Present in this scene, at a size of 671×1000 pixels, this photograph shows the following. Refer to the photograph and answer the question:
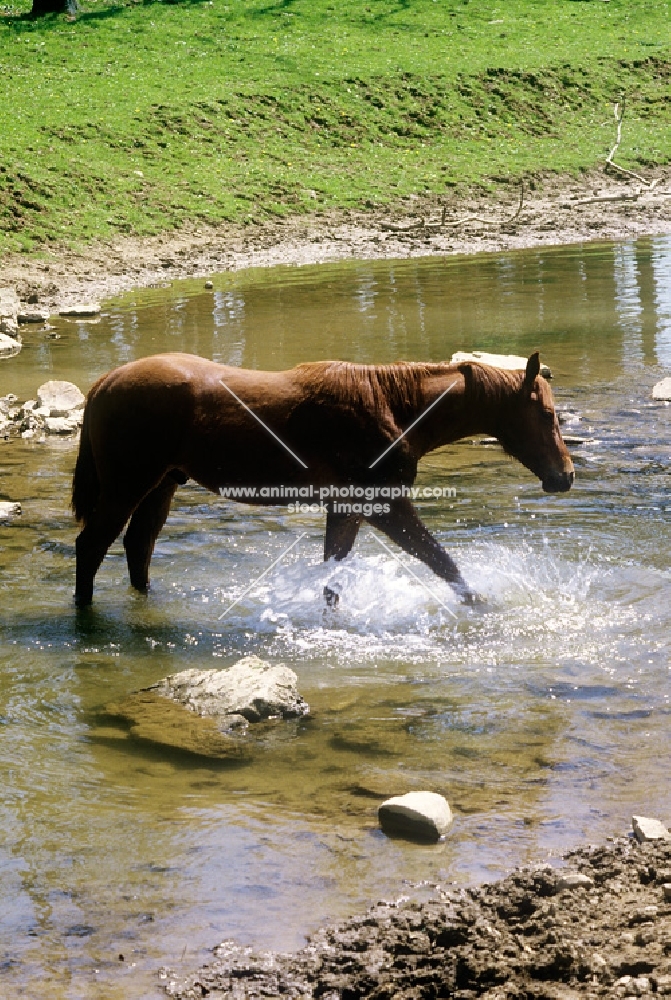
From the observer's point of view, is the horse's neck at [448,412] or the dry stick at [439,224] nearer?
the horse's neck at [448,412]

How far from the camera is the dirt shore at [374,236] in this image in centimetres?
2039

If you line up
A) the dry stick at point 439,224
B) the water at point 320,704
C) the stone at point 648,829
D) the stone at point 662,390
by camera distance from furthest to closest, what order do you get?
the dry stick at point 439,224 < the stone at point 662,390 < the stone at point 648,829 < the water at point 320,704

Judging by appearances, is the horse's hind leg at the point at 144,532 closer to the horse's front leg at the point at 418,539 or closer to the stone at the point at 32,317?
the horse's front leg at the point at 418,539

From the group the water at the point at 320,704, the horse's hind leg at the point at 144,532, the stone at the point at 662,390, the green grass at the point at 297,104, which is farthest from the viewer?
the green grass at the point at 297,104

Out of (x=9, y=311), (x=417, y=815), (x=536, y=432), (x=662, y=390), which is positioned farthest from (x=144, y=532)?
(x=9, y=311)

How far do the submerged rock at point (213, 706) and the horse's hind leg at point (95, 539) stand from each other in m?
1.65

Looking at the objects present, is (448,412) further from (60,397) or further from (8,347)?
(8,347)

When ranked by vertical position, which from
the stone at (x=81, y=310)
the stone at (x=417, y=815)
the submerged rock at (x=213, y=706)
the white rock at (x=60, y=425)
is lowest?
the stone at (x=81, y=310)

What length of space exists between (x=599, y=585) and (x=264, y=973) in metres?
4.34

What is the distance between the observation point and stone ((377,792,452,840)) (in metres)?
4.79

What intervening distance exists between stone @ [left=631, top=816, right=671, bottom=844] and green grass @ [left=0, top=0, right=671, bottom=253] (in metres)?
17.8

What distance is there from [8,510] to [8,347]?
7.11 m

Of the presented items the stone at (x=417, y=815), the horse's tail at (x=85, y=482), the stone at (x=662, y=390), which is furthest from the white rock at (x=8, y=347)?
the stone at (x=417, y=815)

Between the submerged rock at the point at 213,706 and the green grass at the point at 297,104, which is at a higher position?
the green grass at the point at 297,104
